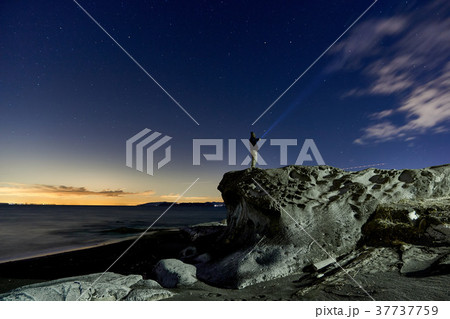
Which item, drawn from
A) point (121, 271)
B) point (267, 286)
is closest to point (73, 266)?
point (121, 271)

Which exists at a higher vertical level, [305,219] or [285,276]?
[305,219]

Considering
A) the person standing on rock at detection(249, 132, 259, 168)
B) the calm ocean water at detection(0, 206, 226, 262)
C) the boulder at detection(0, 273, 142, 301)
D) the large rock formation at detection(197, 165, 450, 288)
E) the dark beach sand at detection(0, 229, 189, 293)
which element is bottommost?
the calm ocean water at detection(0, 206, 226, 262)

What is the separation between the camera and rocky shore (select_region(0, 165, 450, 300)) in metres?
4.52

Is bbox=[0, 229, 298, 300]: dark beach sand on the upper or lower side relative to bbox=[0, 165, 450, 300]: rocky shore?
lower

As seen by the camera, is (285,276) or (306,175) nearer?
(285,276)

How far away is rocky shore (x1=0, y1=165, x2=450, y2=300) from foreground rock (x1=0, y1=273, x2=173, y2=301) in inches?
0.7

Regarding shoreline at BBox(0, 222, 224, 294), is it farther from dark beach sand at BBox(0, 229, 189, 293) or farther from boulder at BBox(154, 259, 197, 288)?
boulder at BBox(154, 259, 197, 288)

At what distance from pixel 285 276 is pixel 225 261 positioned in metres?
1.82

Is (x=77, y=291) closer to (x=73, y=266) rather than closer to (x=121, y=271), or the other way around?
(x=121, y=271)

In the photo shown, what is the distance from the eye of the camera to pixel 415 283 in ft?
13.6

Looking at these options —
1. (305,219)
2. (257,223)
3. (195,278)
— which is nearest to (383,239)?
(305,219)

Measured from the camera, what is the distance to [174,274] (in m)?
5.94

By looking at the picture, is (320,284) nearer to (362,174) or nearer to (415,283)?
(415,283)

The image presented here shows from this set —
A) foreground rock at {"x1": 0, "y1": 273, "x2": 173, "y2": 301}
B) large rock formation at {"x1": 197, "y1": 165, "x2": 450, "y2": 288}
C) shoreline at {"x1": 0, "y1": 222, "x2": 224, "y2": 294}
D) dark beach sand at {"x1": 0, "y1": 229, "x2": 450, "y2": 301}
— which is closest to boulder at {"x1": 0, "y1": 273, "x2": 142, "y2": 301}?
foreground rock at {"x1": 0, "y1": 273, "x2": 173, "y2": 301}
